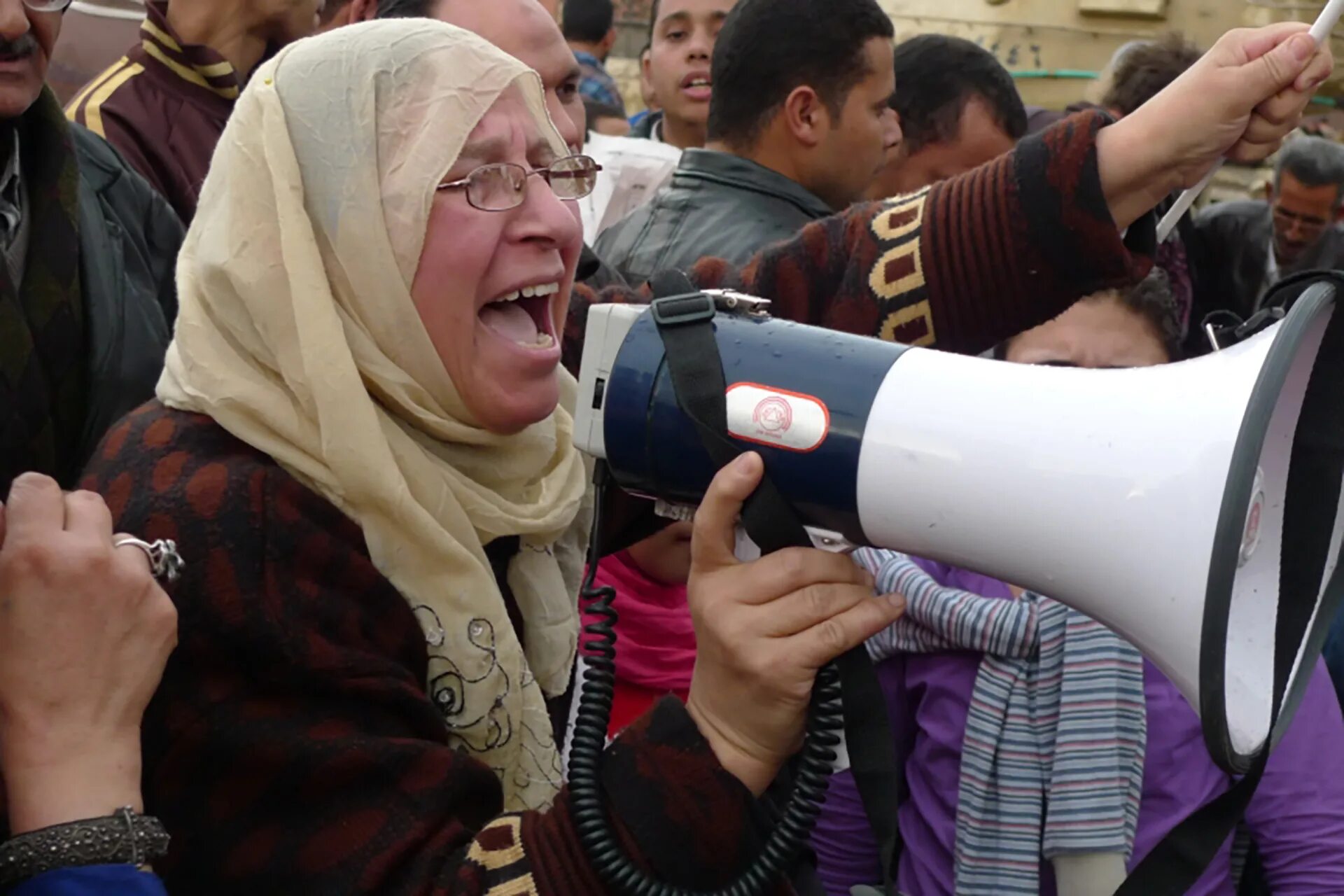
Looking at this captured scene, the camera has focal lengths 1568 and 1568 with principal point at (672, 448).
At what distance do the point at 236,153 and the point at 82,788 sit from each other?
77 cm

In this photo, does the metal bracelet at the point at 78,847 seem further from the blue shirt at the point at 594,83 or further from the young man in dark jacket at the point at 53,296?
the blue shirt at the point at 594,83

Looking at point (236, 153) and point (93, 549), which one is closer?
point (93, 549)

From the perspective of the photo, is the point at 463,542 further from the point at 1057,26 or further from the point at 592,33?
the point at 1057,26

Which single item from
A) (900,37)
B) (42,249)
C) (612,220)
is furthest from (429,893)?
(900,37)

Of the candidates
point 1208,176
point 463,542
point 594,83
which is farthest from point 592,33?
point 463,542

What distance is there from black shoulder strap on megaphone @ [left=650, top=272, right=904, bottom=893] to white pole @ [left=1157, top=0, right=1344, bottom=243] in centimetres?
76

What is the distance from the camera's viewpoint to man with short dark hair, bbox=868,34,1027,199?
425cm

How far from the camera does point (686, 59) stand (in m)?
4.69

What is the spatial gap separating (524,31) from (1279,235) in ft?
11.2

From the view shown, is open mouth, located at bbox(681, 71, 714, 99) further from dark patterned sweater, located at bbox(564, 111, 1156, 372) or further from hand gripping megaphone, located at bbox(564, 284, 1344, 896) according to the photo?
hand gripping megaphone, located at bbox(564, 284, 1344, 896)

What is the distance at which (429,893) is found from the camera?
5.08ft

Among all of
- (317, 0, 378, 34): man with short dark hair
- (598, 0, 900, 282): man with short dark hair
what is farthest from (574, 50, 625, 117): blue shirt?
(598, 0, 900, 282): man with short dark hair

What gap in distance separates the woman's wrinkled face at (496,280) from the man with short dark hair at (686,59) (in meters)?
2.84

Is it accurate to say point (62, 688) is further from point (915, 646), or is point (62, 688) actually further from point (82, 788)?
point (915, 646)
